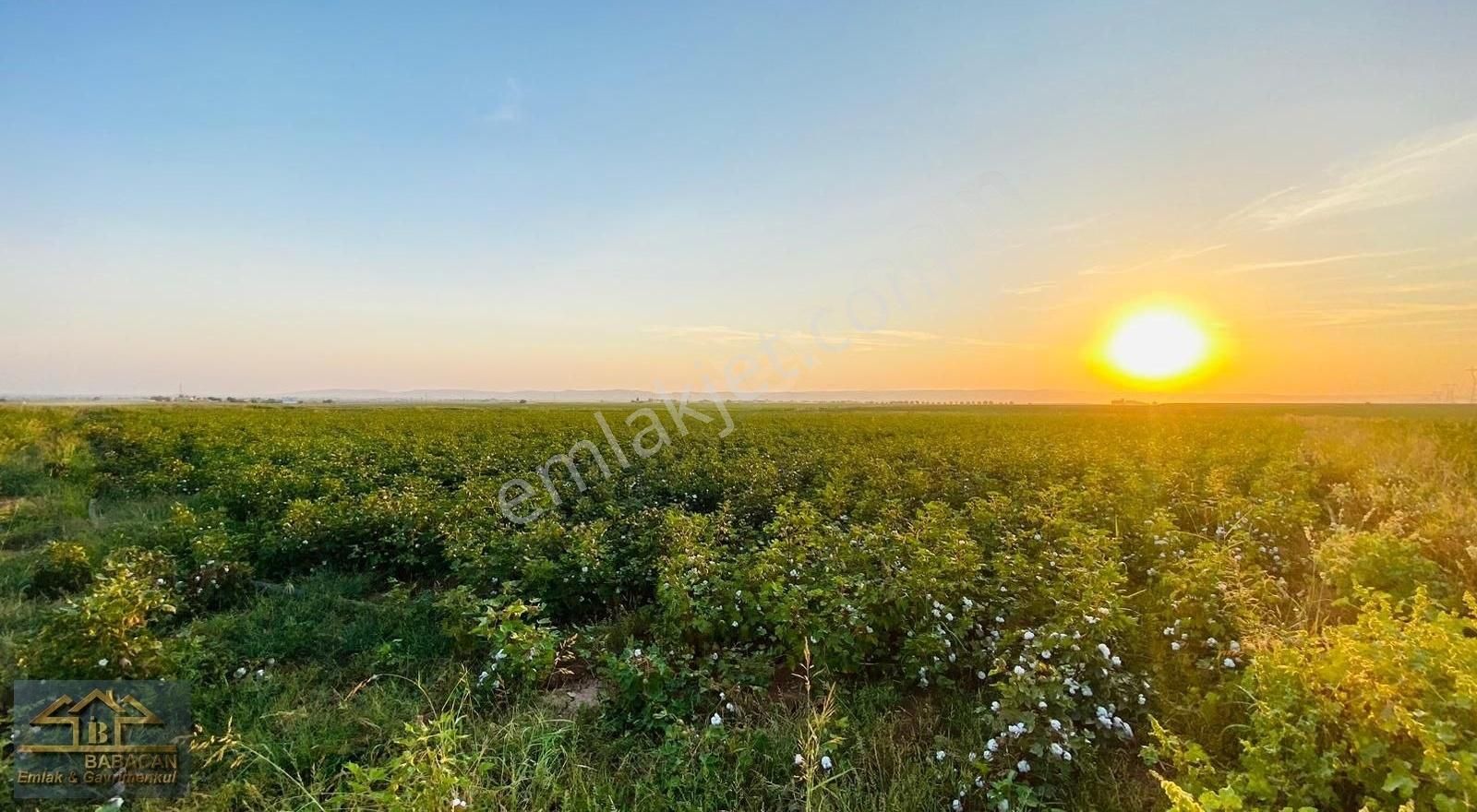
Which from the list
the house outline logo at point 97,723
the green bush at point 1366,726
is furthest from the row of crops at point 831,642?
the house outline logo at point 97,723

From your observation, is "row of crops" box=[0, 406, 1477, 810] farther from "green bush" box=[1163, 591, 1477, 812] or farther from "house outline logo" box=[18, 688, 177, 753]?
"house outline logo" box=[18, 688, 177, 753]

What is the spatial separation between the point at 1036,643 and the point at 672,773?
250 centimetres

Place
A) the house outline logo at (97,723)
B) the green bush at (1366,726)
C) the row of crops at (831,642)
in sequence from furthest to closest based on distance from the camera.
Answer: the house outline logo at (97,723), the row of crops at (831,642), the green bush at (1366,726)

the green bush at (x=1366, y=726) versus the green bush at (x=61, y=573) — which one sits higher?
the green bush at (x=1366, y=726)

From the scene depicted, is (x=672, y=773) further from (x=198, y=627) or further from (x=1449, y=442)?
(x=1449, y=442)

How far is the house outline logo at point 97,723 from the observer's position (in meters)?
3.53

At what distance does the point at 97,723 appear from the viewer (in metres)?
3.60

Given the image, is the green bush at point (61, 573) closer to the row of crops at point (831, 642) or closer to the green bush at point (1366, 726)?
the row of crops at point (831, 642)

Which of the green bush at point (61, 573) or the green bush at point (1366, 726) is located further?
the green bush at point (61, 573)

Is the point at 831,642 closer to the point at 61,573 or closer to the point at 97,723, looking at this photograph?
the point at 97,723

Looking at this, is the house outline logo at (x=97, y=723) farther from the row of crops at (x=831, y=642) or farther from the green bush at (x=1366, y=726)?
the green bush at (x=1366, y=726)

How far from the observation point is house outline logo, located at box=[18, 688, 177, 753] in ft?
11.6

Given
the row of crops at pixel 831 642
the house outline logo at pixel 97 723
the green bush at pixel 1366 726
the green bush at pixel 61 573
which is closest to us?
the green bush at pixel 1366 726

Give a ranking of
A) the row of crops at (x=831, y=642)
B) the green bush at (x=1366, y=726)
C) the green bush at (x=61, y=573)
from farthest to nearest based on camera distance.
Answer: the green bush at (x=61, y=573), the row of crops at (x=831, y=642), the green bush at (x=1366, y=726)
